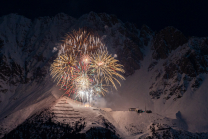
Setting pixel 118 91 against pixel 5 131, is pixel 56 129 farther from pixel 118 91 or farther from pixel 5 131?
pixel 118 91

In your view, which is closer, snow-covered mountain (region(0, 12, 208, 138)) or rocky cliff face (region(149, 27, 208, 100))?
snow-covered mountain (region(0, 12, 208, 138))

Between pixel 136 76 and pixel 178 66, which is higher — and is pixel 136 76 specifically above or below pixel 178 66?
below

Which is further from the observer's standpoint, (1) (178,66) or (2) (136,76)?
(2) (136,76)

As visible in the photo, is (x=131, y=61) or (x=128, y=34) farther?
(x=128, y=34)

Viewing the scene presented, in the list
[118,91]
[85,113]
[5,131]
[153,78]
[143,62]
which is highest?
[143,62]

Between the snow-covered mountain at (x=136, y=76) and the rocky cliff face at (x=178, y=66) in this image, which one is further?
the rocky cliff face at (x=178, y=66)

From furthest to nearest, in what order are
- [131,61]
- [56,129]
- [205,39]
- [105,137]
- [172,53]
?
[131,61]
[172,53]
[205,39]
[56,129]
[105,137]

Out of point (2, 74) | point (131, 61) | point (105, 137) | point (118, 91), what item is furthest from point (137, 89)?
point (2, 74)

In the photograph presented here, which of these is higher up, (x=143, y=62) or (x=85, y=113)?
(x=143, y=62)
